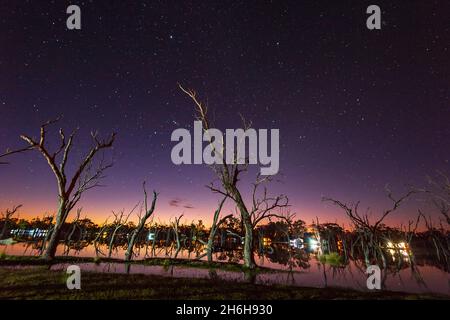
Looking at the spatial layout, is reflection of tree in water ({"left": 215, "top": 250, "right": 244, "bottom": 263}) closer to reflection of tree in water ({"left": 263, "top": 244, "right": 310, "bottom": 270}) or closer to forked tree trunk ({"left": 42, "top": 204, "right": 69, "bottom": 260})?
reflection of tree in water ({"left": 263, "top": 244, "right": 310, "bottom": 270})

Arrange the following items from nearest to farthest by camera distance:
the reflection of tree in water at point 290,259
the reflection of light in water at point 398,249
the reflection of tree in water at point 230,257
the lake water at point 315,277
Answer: the lake water at point 315,277 → the reflection of light in water at point 398,249 → the reflection of tree in water at point 290,259 → the reflection of tree in water at point 230,257

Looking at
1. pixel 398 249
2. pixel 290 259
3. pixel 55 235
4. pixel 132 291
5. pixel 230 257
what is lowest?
pixel 230 257

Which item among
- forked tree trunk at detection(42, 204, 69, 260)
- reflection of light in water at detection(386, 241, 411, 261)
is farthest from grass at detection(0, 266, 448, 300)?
reflection of light in water at detection(386, 241, 411, 261)

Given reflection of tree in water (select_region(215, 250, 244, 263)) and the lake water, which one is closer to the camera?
the lake water

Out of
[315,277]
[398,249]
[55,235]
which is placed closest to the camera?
[55,235]

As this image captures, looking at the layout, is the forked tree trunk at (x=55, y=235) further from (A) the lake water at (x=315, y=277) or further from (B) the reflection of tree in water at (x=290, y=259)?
(B) the reflection of tree in water at (x=290, y=259)

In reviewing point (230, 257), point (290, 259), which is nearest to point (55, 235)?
point (290, 259)

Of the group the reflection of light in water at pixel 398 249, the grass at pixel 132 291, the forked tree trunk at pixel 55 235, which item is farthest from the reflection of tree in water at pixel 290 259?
the forked tree trunk at pixel 55 235

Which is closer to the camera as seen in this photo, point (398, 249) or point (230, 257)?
point (398, 249)

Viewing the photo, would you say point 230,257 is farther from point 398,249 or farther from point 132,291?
point 132,291

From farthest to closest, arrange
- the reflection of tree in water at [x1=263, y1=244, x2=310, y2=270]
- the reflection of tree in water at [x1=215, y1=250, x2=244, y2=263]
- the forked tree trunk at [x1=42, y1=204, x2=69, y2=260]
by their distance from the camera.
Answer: the reflection of tree in water at [x1=215, y1=250, x2=244, y2=263]
the reflection of tree in water at [x1=263, y1=244, x2=310, y2=270]
the forked tree trunk at [x1=42, y1=204, x2=69, y2=260]
